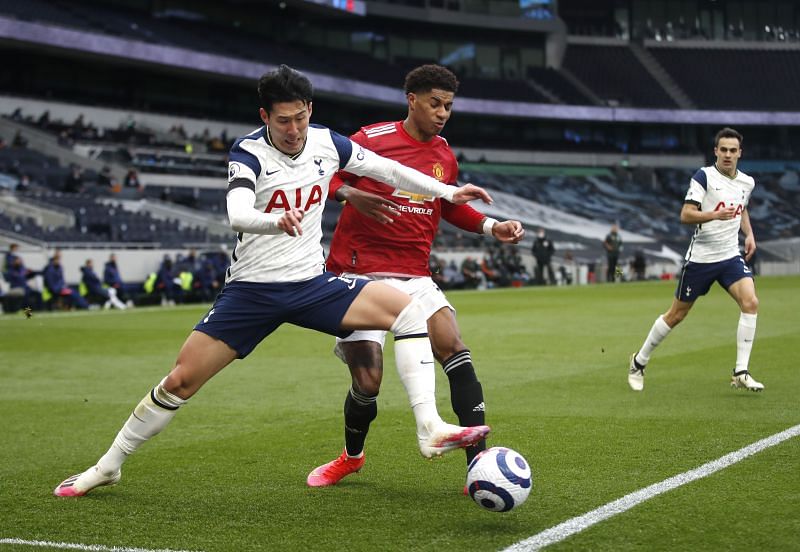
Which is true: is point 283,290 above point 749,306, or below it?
above

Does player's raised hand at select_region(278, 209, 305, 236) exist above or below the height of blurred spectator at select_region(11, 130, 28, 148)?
below

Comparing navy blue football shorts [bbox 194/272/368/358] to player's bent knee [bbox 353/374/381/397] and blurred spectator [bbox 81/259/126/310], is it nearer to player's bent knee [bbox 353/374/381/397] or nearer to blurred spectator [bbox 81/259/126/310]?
player's bent knee [bbox 353/374/381/397]

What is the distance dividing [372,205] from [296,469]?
1.79 meters

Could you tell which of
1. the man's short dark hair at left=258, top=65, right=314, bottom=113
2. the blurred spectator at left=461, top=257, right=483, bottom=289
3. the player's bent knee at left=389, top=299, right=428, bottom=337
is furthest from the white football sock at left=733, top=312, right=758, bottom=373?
the blurred spectator at left=461, top=257, right=483, bottom=289

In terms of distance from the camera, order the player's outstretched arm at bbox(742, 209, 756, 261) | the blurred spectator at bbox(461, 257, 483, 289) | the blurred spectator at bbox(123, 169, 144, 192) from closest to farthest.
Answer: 1. the player's outstretched arm at bbox(742, 209, 756, 261)
2. the blurred spectator at bbox(461, 257, 483, 289)
3. the blurred spectator at bbox(123, 169, 144, 192)

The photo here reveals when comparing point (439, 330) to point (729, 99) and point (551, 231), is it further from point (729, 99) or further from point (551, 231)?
point (729, 99)

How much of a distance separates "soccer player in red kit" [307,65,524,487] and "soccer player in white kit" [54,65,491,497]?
1.17 ft

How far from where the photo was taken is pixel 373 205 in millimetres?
5684

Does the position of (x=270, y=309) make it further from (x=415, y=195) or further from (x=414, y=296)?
(x=415, y=195)

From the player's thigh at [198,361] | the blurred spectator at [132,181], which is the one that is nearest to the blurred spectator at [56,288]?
the blurred spectator at [132,181]

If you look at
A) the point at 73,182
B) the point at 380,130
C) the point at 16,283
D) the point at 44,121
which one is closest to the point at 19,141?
the point at 44,121

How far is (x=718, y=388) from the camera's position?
32.9ft

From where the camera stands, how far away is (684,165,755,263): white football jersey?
1005 cm

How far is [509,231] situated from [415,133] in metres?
0.92
